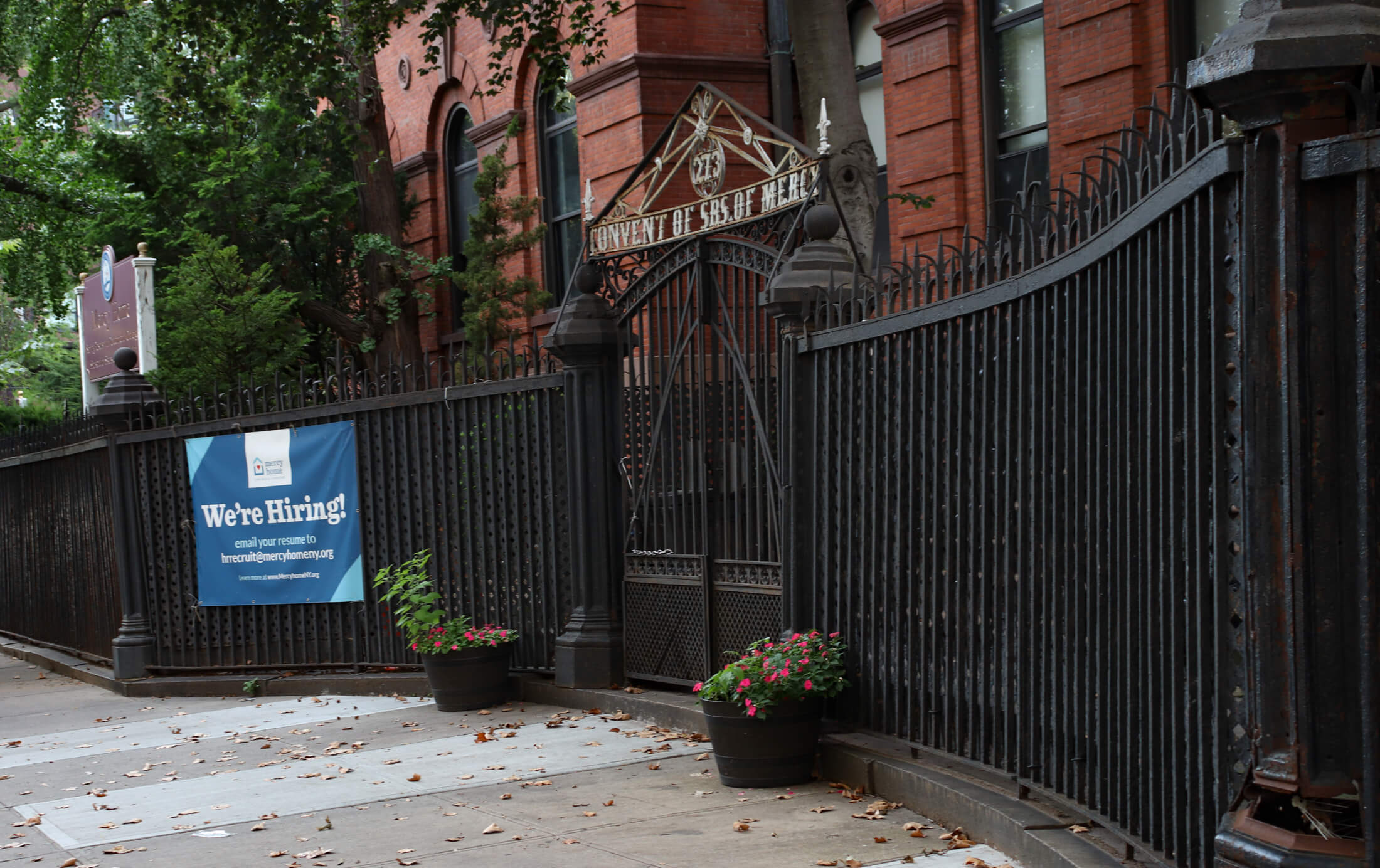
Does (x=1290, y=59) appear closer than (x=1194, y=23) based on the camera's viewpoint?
Yes

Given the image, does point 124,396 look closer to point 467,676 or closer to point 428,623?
point 428,623

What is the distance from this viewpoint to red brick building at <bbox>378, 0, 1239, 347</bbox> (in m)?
14.0

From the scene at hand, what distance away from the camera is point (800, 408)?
7812 millimetres

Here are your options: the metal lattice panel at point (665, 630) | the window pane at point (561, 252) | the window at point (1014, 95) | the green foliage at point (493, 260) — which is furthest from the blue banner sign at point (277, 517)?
the window pane at point (561, 252)

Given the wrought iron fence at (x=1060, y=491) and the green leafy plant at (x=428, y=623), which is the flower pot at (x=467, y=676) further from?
the wrought iron fence at (x=1060, y=491)

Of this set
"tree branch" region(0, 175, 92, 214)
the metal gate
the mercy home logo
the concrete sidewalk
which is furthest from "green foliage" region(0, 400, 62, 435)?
the metal gate

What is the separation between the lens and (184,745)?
31.1 ft

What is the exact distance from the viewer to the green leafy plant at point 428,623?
32.6ft

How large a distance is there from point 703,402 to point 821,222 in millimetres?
1524

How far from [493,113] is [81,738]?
1409 cm

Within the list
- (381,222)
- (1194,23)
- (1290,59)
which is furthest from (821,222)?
(381,222)

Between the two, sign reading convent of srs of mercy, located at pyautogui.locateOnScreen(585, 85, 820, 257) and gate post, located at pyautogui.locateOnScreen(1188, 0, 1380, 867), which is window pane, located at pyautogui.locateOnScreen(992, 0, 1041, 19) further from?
gate post, located at pyautogui.locateOnScreen(1188, 0, 1380, 867)

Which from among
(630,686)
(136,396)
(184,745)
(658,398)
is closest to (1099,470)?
(658,398)

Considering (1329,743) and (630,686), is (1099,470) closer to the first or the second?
(1329,743)
